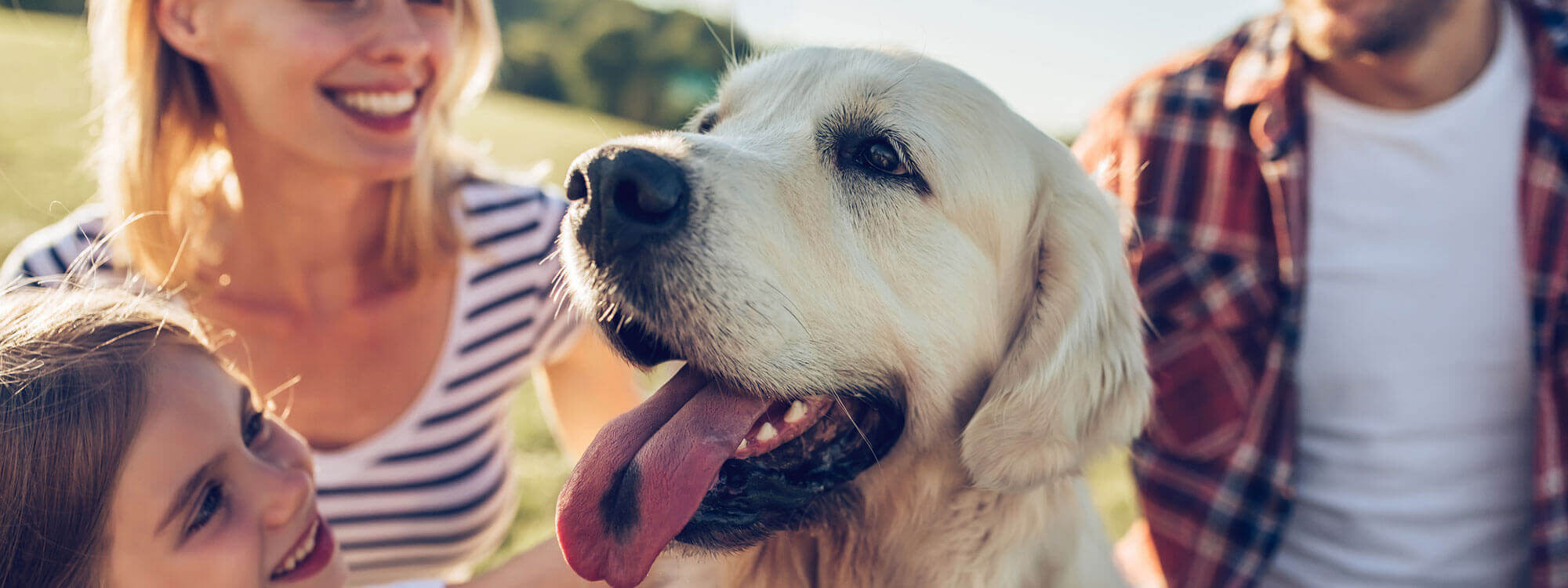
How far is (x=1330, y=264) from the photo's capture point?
2.77 m

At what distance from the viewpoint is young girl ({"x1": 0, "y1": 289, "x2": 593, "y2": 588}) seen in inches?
64.9

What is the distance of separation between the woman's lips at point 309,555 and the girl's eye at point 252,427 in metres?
0.23

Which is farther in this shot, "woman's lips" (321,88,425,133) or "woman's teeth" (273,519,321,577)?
"woman's lips" (321,88,425,133)

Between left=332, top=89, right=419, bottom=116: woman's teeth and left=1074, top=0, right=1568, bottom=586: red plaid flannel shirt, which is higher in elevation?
left=332, top=89, right=419, bottom=116: woman's teeth

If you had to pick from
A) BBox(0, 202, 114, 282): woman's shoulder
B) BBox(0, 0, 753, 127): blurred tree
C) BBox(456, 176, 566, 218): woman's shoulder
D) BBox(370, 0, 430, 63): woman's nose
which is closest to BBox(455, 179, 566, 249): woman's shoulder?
BBox(456, 176, 566, 218): woman's shoulder

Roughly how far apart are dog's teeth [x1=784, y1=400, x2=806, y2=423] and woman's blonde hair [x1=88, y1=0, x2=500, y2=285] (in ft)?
5.17

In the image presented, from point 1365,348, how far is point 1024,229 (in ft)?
4.84

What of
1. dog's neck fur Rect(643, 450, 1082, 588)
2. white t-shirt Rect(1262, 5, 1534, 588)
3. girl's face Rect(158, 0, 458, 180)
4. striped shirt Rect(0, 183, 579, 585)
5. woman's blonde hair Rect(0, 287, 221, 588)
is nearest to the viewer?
woman's blonde hair Rect(0, 287, 221, 588)

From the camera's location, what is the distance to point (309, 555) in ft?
7.09

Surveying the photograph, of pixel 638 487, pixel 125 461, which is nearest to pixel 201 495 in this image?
pixel 125 461

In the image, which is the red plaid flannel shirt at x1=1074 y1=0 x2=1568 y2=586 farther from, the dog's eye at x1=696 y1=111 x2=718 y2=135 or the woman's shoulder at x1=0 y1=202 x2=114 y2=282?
the woman's shoulder at x1=0 y1=202 x2=114 y2=282

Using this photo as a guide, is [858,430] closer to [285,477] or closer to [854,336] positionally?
[854,336]

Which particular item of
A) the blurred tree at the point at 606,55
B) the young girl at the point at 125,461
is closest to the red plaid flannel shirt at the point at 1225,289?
the young girl at the point at 125,461

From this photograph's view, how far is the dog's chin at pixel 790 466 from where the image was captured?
171cm
